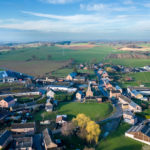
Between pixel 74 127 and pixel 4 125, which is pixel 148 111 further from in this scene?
pixel 4 125

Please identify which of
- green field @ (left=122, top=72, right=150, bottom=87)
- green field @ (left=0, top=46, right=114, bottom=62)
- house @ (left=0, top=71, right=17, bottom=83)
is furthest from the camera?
green field @ (left=0, top=46, right=114, bottom=62)

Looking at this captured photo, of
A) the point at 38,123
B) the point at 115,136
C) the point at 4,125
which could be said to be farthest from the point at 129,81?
the point at 4,125

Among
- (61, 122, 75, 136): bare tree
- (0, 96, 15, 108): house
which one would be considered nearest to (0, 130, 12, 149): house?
(61, 122, 75, 136): bare tree

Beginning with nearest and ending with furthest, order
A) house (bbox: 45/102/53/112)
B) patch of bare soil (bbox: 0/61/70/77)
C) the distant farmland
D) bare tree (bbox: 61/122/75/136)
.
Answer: bare tree (bbox: 61/122/75/136) < house (bbox: 45/102/53/112) < patch of bare soil (bbox: 0/61/70/77) < the distant farmland

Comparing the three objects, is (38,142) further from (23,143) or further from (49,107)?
(49,107)

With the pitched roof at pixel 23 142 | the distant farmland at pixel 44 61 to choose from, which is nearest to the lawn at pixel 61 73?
the distant farmland at pixel 44 61

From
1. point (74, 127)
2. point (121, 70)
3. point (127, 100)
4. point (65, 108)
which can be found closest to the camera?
point (74, 127)

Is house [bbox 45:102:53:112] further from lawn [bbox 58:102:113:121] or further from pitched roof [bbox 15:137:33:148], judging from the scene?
pitched roof [bbox 15:137:33:148]
